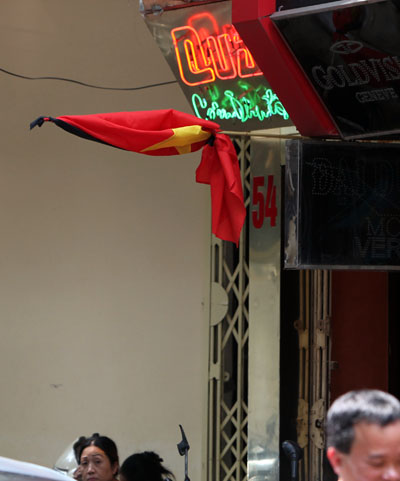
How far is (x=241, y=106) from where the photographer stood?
20.0ft

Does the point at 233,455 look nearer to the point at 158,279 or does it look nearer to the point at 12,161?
the point at 158,279

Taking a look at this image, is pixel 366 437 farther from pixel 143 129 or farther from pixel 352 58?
pixel 143 129

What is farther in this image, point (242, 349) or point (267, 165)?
point (242, 349)

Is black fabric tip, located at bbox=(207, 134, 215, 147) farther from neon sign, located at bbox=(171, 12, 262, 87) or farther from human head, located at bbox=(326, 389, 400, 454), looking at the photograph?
human head, located at bbox=(326, 389, 400, 454)

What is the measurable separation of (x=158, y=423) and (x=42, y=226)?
1.92 m

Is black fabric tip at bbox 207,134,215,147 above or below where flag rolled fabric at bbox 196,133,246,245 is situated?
above

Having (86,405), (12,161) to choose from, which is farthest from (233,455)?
(12,161)

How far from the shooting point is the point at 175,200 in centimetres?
748

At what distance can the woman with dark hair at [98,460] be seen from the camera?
5285 millimetres

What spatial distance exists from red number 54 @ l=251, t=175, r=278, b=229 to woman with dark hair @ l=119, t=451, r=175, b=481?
1844 mm

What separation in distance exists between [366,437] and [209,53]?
13.2ft

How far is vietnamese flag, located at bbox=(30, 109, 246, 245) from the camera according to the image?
518 centimetres

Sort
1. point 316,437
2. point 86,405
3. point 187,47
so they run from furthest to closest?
1. point 86,405
2. point 316,437
3. point 187,47

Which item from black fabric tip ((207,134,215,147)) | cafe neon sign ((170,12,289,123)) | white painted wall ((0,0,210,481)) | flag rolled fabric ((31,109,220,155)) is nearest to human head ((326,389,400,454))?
flag rolled fabric ((31,109,220,155))
